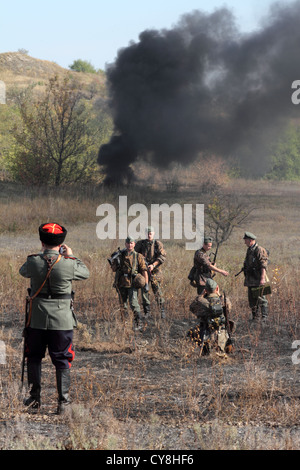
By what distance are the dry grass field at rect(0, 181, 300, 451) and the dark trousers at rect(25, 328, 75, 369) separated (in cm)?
36

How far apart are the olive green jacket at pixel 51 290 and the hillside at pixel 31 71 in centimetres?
5477

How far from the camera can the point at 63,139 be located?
26891mm

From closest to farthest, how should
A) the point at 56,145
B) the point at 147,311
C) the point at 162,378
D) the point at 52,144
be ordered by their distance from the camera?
the point at 162,378
the point at 147,311
the point at 52,144
the point at 56,145

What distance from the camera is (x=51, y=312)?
4.82m

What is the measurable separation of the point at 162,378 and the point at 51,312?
75.7 inches

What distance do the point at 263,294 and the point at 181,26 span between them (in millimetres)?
24605

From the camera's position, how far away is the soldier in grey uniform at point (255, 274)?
9117mm

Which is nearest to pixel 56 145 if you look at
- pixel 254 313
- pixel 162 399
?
pixel 254 313

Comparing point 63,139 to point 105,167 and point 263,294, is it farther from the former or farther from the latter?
point 263,294

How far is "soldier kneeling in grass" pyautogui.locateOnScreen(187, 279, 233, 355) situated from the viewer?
22.7ft

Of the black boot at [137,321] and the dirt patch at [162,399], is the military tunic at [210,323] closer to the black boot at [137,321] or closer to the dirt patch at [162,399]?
the dirt patch at [162,399]

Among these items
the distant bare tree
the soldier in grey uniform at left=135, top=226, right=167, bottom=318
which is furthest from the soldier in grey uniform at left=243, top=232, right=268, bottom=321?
the distant bare tree

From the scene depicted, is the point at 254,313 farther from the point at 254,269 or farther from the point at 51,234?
the point at 51,234

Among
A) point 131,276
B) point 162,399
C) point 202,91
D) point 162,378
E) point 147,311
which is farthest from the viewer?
point 202,91
